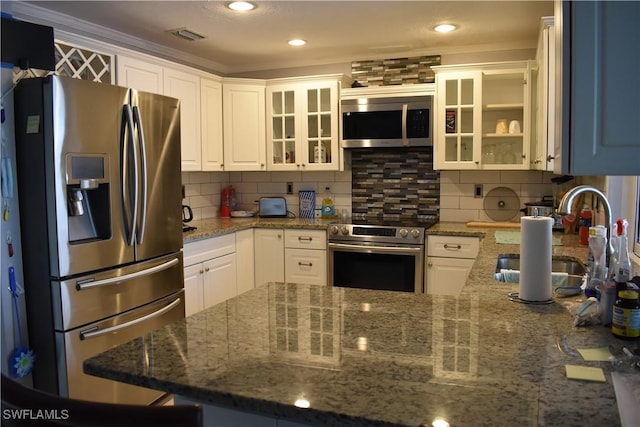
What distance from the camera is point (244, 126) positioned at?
4.42 meters

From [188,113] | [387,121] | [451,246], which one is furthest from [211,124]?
[451,246]

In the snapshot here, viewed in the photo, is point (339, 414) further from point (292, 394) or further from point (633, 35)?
point (633, 35)

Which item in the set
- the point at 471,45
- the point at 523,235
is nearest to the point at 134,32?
the point at 471,45

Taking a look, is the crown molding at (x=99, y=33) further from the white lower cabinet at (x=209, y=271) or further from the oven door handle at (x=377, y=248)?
the oven door handle at (x=377, y=248)

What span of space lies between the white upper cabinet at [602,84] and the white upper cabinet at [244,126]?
11.1ft

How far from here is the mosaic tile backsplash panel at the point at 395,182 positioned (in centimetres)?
434

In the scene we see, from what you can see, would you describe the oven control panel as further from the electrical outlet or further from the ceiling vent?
the ceiling vent

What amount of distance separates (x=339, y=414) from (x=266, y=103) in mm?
3804

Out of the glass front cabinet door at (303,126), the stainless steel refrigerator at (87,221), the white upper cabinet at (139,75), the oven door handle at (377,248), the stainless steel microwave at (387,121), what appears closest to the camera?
the stainless steel refrigerator at (87,221)

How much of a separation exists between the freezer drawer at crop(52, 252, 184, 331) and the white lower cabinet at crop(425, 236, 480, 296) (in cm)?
183

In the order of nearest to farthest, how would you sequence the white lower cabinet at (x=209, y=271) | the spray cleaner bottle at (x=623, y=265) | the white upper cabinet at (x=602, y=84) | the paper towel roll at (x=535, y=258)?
the white upper cabinet at (x=602, y=84) < the spray cleaner bottle at (x=623, y=265) < the paper towel roll at (x=535, y=258) < the white lower cabinet at (x=209, y=271)

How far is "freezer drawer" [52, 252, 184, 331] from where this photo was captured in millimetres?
2377

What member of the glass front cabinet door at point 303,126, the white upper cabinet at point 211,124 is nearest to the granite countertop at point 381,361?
the white upper cabinet at point 211,124

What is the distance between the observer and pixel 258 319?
4.99 ft
